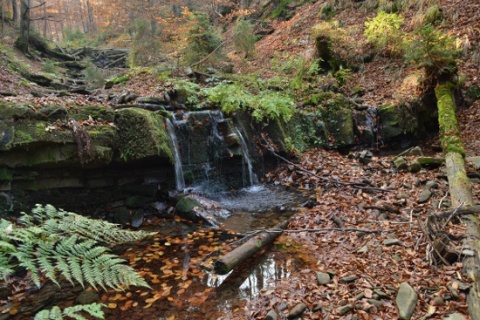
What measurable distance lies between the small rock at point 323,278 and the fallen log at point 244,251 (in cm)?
107

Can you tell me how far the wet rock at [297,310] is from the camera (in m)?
3.41

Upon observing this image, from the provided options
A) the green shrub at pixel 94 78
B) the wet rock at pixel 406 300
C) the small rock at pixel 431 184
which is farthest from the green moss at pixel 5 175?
the green shrub at pixel 94 78

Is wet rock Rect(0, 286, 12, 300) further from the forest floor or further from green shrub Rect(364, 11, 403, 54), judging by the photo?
green shrub Rect(364, 11, 403, 54)

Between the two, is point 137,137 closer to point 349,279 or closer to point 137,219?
point 137,219

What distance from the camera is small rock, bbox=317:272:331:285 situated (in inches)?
153

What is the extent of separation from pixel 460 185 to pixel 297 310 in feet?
11.4

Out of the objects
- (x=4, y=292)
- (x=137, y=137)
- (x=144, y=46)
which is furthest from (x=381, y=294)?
(x=144, y=46)

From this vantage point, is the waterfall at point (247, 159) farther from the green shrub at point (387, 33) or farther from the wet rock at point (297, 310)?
the green shrub at point (387, 33)

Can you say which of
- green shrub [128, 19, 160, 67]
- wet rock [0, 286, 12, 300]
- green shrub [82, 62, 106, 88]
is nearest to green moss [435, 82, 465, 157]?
wet rock [0, 286, 12, 300]

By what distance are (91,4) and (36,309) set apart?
40983mm

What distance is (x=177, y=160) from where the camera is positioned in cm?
777

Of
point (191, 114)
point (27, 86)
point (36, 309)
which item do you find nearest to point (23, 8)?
point (27, 86)

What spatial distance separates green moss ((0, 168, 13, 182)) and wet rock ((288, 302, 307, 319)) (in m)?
A: 5.29

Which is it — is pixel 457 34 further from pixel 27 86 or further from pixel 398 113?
pixel 27 86
